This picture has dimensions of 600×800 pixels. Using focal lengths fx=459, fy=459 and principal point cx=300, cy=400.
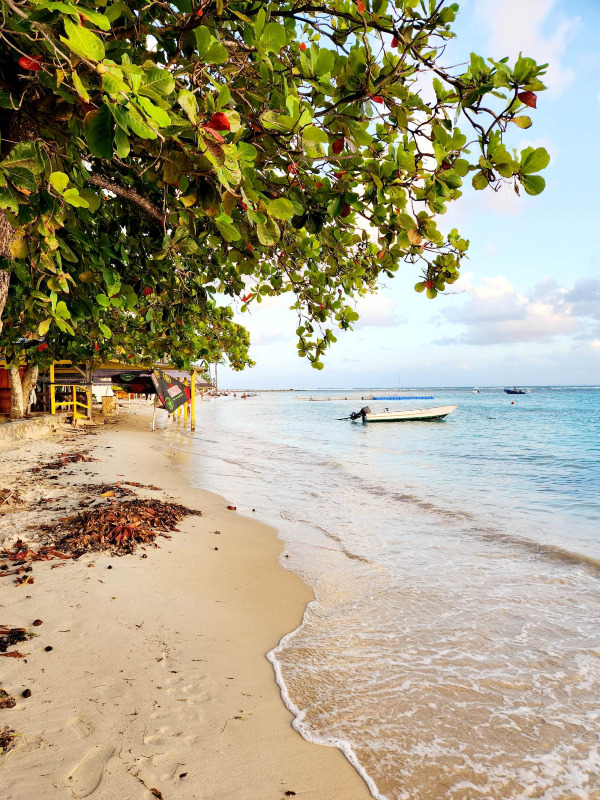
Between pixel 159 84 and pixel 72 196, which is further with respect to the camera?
pixel 72 196

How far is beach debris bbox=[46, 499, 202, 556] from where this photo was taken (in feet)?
16.1

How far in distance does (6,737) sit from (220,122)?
9.53 feet

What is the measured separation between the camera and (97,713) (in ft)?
8.12

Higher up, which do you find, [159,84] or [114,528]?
[159,84]

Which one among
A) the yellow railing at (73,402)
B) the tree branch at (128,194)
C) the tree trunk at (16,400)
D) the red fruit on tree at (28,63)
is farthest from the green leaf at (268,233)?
the yellow railing at (73,402)

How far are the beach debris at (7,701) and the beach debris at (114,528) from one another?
224cm

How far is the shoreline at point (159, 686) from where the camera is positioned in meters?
2.15

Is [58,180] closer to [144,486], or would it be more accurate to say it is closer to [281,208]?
[281,208]

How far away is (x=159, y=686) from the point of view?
2766mm

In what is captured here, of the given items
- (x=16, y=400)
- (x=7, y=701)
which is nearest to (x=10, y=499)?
(x=7, y=701)

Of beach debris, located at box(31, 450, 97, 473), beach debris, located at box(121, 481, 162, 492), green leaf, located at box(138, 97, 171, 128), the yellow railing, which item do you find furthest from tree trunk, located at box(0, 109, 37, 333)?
the yellow railing

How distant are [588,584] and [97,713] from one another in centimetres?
534

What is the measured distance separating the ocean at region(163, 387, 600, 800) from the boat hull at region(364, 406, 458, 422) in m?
21.3

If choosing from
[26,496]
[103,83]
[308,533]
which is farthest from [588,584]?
[26,496]
